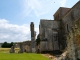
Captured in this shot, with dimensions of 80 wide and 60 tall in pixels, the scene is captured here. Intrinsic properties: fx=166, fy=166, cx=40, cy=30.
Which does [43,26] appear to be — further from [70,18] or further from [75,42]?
[75,42]

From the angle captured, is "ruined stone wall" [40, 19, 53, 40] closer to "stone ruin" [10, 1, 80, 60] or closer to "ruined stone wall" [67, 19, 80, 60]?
"stone ruin" [10, 1, 80, 60]

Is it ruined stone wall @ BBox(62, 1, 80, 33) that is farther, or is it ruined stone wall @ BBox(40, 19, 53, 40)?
ruined stone wall @ BBox(40, 19, 53, 40)

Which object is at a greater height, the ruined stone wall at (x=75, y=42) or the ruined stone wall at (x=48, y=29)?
the ruined stone wall at (x=48, y=29)

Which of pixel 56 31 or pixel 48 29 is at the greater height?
pixel 48 29

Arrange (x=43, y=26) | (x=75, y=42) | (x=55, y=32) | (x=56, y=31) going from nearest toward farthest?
(x=75, y=42) → (x=55, y=32) → (x=56, y=31) → (x=43, y=26)

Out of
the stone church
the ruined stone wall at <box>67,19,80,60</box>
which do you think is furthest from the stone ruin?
the ruined stone wall at <box>67,19,80,60</box>

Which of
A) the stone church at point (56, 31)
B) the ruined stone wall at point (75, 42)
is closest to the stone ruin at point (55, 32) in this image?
the stone church at point (56, 31)

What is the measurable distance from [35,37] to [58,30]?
650 centimetres

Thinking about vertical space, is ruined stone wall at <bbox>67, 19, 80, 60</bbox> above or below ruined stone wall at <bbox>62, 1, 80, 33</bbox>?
below

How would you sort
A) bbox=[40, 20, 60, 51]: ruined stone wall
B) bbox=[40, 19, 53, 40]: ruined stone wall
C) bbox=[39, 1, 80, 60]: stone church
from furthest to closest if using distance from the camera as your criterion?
bbox=[40, 19, 53, 40]: ruined stone wall, bbox=[40, 20, 60, 51]: ruined stone wall, bbox=[39, 1, 80, 60]: stone church

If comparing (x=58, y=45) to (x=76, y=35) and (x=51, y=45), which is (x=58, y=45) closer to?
(x=51, y=45)

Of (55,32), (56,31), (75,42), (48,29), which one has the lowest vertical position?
(75,42)

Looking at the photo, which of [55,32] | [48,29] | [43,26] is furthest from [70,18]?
[43,26]

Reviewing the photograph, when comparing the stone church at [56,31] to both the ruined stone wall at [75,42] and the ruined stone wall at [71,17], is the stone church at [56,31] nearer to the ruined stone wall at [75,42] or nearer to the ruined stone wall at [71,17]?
the ruined stone wall at [71,17]
